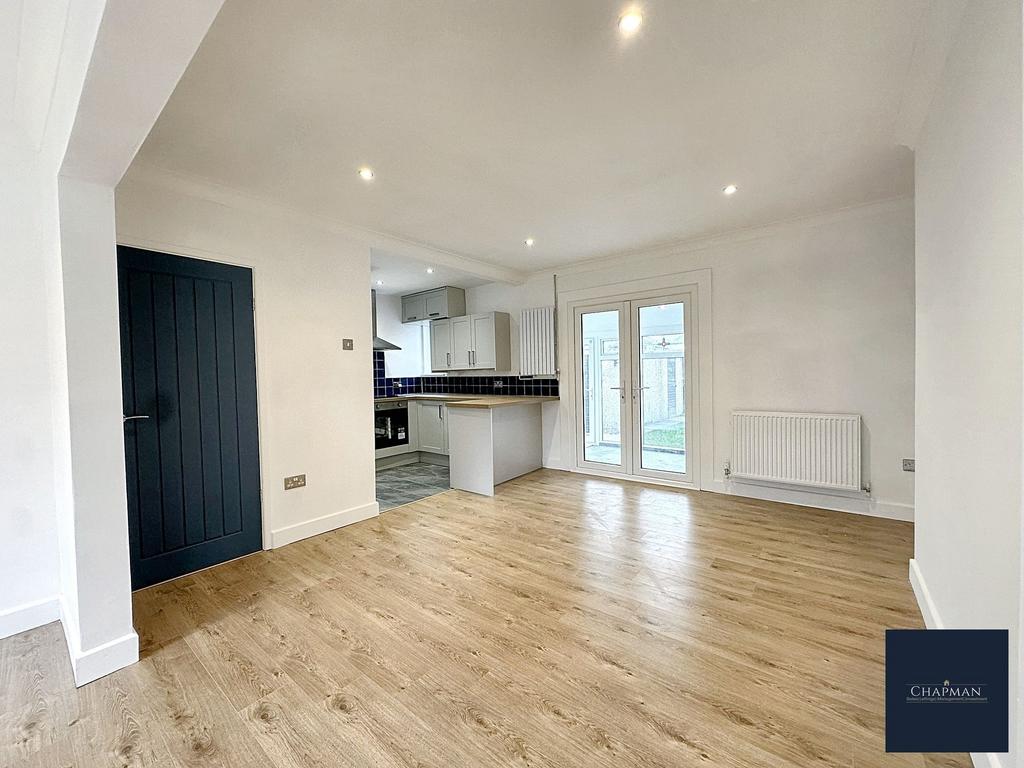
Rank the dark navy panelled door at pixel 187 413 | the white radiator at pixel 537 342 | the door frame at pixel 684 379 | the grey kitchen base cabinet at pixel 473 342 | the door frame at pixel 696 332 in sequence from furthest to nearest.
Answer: the grey kitchen base cabinet at pixel 473 342 → the white radiator at pixel 537 342 → the door frame at pixel 684 379 → the door frame at pixel 696 332 → the dark navy panelled door at pixel 187 413

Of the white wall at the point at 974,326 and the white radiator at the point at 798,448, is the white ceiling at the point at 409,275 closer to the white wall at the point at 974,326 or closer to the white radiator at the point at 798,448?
the white radiator at the point at 798,448

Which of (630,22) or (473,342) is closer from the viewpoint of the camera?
(630,22)

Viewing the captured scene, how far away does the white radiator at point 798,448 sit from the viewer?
3596mm

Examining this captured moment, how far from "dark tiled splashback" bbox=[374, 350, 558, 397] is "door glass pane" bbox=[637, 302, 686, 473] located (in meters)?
1.22

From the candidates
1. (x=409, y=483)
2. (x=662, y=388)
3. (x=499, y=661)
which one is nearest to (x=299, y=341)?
(x=409, y=483)

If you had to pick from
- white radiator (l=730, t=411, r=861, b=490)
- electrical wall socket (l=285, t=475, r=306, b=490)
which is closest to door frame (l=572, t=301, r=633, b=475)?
white radiator (l=730, t=411, r=861, b=490)

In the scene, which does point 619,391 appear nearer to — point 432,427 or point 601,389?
point 601,389

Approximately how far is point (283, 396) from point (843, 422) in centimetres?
445

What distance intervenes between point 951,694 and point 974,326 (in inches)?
43.8

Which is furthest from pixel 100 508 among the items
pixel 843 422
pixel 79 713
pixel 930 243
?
pixel 843 422

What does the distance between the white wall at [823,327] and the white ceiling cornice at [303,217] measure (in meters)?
2.12

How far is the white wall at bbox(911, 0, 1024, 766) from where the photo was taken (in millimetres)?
1110

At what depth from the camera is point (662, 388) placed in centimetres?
469

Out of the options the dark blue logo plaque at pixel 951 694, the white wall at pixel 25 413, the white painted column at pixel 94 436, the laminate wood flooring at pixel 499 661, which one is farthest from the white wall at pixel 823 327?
the white wall at pixel 25 413
